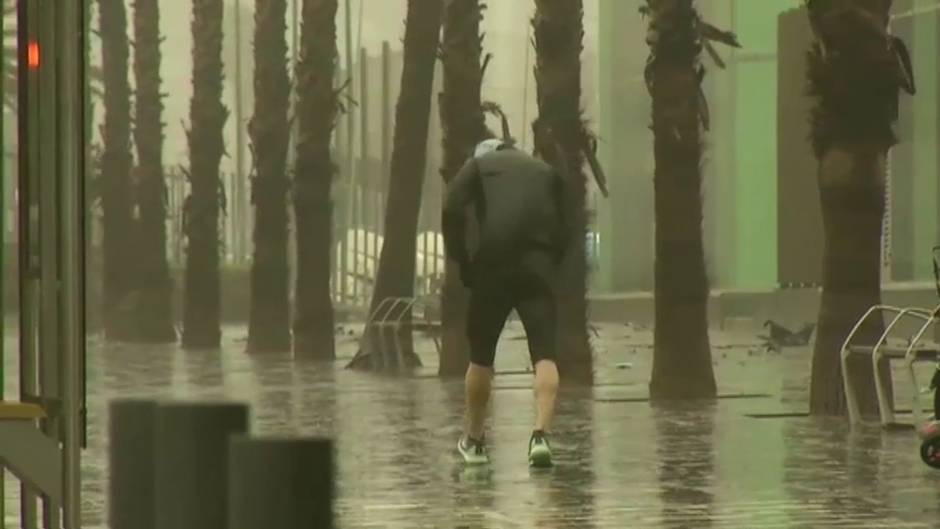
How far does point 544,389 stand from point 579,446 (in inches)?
68.9

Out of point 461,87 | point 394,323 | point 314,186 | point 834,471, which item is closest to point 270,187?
point 314,186

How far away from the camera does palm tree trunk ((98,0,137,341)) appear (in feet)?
65.5

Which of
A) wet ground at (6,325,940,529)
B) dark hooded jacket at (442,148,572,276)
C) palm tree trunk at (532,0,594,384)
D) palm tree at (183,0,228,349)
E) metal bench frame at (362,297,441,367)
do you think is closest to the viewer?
wet ground at (6,325,940,529)

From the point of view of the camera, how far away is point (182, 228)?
20.0m

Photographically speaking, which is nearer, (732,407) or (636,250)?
(732,407)

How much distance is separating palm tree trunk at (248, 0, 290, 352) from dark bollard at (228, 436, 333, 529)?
1507 cm

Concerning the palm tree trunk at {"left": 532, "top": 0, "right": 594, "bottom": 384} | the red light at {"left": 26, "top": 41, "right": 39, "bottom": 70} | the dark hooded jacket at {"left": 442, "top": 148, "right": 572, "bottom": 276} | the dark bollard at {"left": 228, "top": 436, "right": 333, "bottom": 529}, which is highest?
the palm tree trunk at {"left": 532, "top": 0, "right": 594, "bottom": 384}

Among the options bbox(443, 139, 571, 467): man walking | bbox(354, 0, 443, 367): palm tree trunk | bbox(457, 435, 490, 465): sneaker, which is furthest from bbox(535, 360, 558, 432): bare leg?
bbox(354, 0, 443, 367): palm tree trunk

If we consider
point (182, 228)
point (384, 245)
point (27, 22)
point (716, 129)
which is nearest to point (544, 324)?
point (27, 22)

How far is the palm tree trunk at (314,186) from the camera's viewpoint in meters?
19.5

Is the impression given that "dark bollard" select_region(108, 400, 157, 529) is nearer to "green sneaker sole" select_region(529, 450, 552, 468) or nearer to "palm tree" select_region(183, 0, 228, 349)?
"green sneaker sole" select_region(529, 450, 552, 468)

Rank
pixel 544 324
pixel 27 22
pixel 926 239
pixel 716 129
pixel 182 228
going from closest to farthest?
pixel 27 22, pixel 544 324, pixel 716 129, pixel 926 239, pixel 182 228

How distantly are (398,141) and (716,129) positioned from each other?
10.3 feet

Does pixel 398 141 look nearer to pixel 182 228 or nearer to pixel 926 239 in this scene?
pixel 182 228
